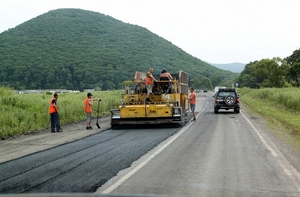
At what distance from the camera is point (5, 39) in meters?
85.6

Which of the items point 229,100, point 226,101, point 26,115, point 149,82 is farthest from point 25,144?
point 229,100

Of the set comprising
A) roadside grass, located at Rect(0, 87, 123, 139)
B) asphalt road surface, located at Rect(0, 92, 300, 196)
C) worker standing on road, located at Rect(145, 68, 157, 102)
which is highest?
worker standing on road, located at Rect(145, 68, 157, 102)

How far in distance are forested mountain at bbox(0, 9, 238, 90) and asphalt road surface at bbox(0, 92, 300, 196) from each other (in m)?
29.5

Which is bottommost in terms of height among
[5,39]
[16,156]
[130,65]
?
[16,156]

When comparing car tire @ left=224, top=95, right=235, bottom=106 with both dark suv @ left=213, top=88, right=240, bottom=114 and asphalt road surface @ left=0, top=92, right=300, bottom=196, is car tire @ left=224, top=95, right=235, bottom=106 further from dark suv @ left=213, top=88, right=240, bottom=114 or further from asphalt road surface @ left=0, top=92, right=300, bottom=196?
asphalt road surface @ left=0, top=92, right=300, bottom=196

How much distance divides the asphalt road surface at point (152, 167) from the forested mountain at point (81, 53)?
1160 inches

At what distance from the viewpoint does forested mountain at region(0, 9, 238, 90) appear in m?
62.6

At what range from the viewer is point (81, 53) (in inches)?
3324

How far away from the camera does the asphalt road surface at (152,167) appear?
6848mm

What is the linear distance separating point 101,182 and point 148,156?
3.04 m

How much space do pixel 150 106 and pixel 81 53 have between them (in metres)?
68.4

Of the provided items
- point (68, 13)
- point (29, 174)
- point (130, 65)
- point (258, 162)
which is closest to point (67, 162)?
point (29, 174)

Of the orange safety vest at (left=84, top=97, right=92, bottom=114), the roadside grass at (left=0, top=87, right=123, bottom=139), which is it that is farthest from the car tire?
the orange safety vest at (left=84, top=97, right=92, bottom=114)

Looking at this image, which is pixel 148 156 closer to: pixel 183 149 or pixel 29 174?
pixel 183 149
